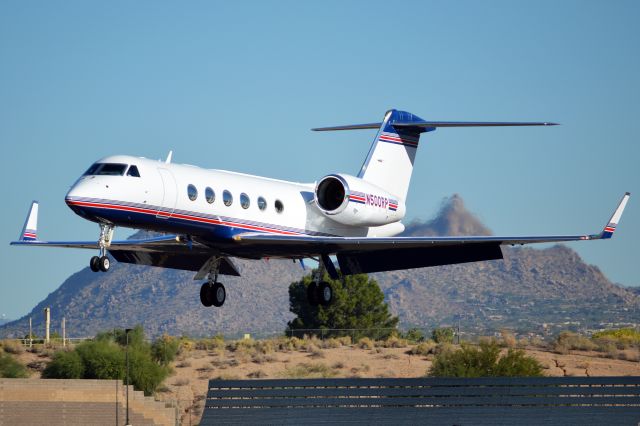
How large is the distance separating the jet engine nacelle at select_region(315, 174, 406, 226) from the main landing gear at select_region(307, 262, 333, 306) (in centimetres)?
156

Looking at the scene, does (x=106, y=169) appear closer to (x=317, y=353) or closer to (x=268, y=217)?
(x=268, y=217)

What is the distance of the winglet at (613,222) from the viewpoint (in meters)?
29.4

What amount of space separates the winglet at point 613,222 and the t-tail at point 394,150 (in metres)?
7.05

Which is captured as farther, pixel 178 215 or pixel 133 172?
pixel 178 215

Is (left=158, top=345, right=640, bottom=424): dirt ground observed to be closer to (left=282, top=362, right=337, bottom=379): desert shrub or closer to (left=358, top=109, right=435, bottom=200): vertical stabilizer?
(left=282, top=362, right=337, bottom=379): desert shrub

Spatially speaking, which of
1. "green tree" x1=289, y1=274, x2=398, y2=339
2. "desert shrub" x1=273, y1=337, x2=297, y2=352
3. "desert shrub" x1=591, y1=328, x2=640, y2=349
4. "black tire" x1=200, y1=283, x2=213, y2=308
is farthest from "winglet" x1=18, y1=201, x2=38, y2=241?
"green tree" x1=289, y1=274, x2=398, y2=339

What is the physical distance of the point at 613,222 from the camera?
29.8m

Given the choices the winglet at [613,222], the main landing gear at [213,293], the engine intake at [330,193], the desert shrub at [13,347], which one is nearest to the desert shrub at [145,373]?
the desert shrub at [13,347]

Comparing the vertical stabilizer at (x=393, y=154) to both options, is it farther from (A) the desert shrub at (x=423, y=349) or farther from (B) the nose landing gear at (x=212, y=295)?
(A) the desert shrub at (x=423, y=349)

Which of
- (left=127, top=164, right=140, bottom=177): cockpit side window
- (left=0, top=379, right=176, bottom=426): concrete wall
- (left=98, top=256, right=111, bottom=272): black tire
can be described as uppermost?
(left=127, top=164, right=140, bottom=177): cockpit side window

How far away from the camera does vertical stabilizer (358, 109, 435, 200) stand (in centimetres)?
3622

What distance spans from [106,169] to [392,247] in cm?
838

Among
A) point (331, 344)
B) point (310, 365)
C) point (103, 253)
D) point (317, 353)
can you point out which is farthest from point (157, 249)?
point (331, 344)

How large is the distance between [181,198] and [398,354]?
30212 mm
